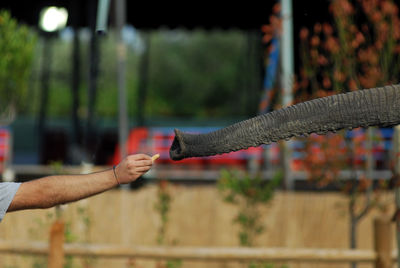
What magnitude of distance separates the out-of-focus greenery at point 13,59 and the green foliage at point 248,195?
6.77 ft

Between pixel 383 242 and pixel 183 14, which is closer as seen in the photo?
pixel 383 242

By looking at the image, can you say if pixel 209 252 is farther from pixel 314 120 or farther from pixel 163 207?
pixel 314 120

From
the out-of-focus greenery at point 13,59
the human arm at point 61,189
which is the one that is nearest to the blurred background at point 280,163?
the out-of-focus greenery at point 13,59

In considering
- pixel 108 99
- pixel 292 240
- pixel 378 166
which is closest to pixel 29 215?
pixel 292 240

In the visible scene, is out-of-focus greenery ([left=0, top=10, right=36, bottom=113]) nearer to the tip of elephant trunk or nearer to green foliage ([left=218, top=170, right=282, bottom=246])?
green foliage ([left=218, top=170, right=282, bottom=246])

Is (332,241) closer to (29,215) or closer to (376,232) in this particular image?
(376,232)

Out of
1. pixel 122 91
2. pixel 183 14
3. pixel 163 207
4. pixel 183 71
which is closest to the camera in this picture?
pixel 163 207

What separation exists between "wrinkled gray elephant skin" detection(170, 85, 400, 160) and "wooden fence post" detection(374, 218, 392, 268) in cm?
305

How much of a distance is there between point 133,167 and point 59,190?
0.87 feet

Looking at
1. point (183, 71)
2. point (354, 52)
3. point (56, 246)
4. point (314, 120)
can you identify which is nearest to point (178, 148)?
point (314, 120)

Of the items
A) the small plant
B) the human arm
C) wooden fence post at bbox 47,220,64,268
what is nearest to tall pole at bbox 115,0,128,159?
the small plant

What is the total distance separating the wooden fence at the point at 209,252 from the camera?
423 centimetres

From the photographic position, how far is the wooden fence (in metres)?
4.23

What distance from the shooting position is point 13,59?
4.92 metres
